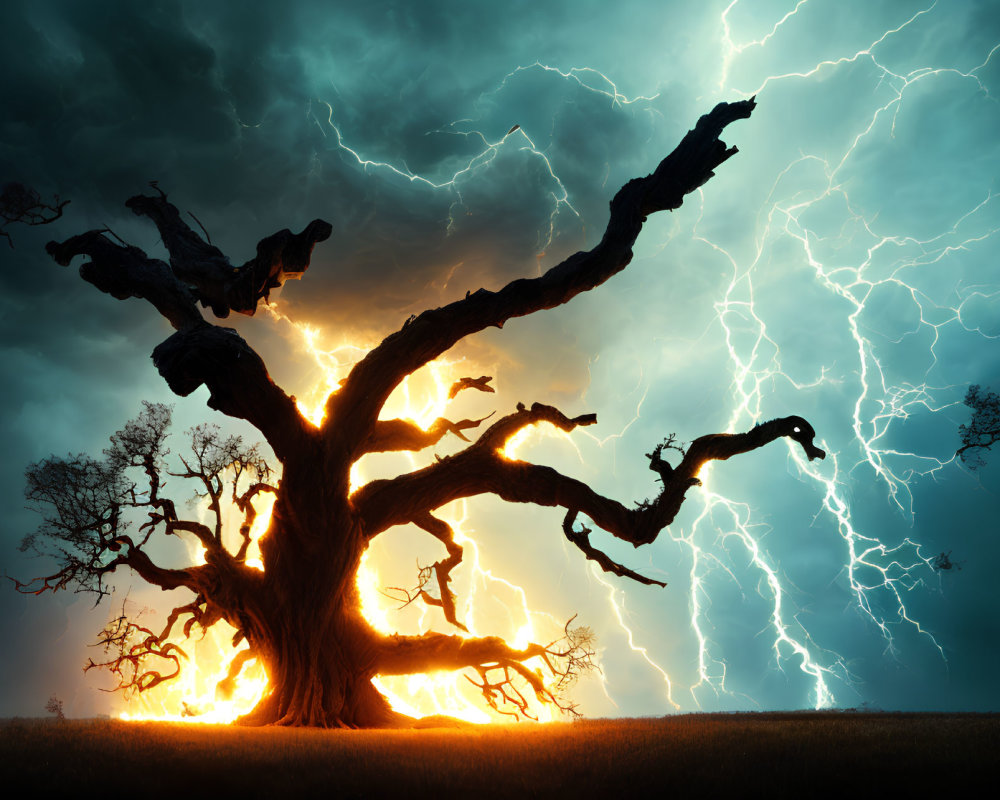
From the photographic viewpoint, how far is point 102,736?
4.86 m

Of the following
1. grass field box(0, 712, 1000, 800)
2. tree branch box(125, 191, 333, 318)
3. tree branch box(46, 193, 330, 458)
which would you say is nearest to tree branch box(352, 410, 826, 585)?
tree branch box(46, 193, 330, 458)

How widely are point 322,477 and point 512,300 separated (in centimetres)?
435

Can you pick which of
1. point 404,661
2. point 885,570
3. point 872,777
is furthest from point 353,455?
point 885,570

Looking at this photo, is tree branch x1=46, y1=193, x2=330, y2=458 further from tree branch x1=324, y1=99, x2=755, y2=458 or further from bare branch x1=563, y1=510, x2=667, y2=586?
bare branch x1=563, y1=510, x2=667, y2=586

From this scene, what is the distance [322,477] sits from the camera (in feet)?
31.6

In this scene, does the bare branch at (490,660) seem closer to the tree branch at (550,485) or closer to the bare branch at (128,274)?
the tree branch at (550,485)

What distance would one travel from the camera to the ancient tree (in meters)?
9.31

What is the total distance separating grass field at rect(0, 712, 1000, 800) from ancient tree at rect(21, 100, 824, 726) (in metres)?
4.51

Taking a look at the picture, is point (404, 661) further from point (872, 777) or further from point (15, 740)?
point (872, 777)

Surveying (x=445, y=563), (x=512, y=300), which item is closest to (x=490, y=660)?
(x=445, y=563)

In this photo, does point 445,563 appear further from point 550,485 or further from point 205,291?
point 205,291

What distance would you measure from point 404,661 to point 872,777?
7907mm

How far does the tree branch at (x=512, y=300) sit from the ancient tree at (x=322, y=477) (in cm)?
2

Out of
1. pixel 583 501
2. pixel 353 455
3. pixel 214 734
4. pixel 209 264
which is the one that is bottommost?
pixel 214 734
